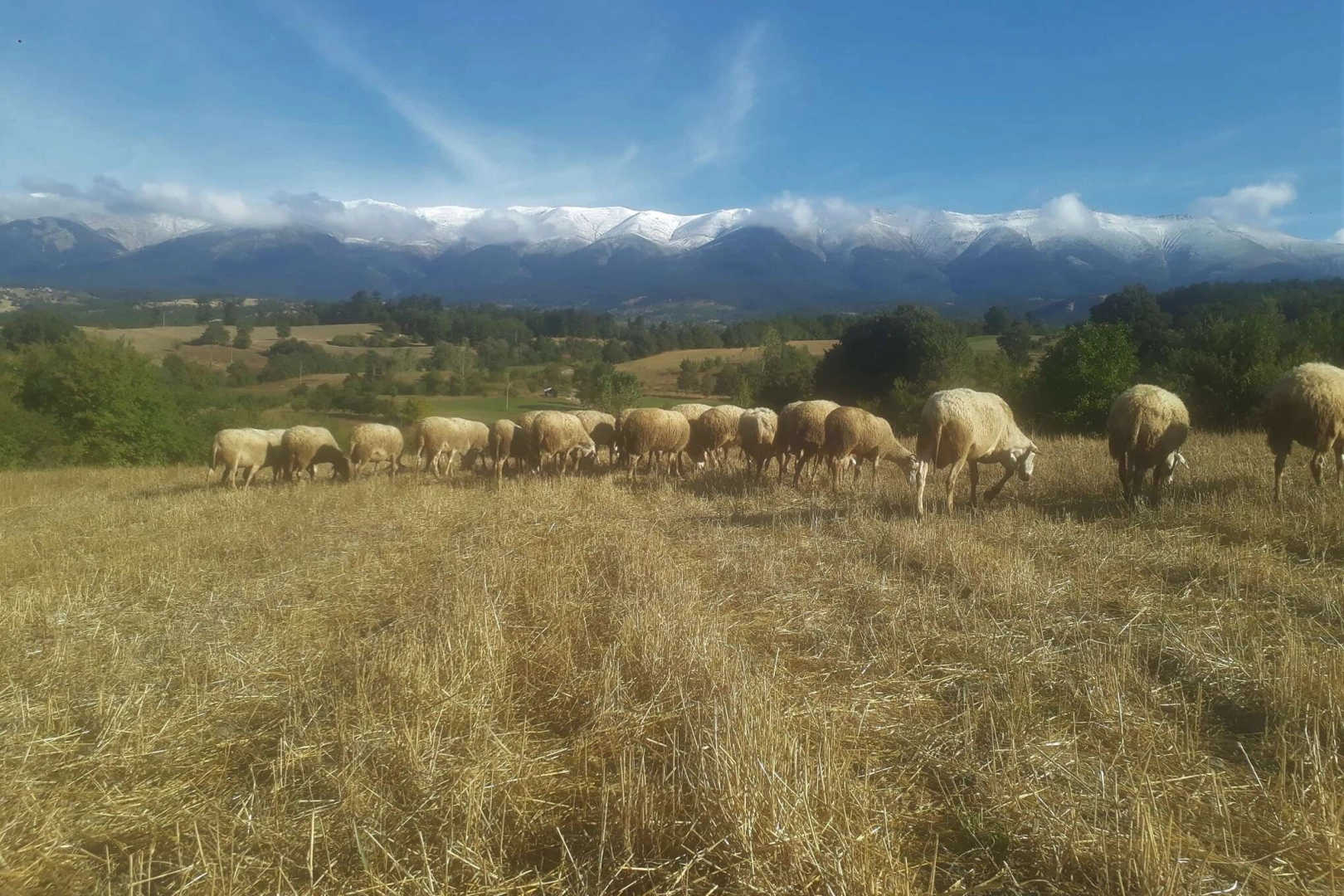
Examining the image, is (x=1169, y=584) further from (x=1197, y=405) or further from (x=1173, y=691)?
(x=1197, y=405)

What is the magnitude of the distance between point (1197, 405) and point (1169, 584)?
93.1 feet

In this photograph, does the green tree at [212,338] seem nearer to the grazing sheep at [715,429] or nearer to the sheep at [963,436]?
the grazing sheep at [715,429]

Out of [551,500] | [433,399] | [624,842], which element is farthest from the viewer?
[433,399]

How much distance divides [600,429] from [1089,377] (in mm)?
23153

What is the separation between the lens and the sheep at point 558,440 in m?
21.2

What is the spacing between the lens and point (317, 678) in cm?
493

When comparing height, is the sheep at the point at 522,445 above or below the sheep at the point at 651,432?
below

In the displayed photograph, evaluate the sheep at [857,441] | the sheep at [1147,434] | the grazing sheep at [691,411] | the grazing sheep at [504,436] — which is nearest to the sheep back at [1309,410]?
the sheep at [1147,434]

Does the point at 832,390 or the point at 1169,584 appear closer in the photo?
the point at 1169,584

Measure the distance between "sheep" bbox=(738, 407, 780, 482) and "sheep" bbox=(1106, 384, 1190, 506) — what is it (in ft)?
30.0

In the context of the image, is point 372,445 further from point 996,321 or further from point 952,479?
point 996,321

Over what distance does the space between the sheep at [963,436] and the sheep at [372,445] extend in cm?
1759

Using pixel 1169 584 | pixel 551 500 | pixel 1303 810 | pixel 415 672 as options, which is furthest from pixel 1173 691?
pixel 551 500

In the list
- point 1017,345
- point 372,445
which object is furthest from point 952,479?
point 1017,345
